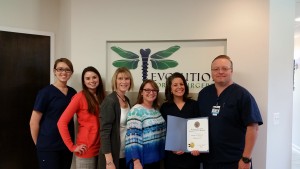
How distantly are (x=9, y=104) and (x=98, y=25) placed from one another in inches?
53.5

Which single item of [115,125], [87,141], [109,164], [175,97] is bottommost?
[109,164]

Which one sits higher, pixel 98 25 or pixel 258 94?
pixel 98 25

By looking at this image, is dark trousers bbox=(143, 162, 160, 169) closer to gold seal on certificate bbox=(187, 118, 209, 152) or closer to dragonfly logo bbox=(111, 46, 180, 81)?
gold seal on certificate bbox=(187, 118, 209, 152)

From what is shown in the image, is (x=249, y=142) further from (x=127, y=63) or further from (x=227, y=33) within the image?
(x=127, y=63)

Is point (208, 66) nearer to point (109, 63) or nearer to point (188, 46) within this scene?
point (188, 46)

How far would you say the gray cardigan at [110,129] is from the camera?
179 centimetres

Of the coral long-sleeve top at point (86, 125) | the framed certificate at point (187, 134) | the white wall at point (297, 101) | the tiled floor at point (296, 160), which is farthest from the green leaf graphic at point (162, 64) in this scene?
the white wall at point (297, 101)

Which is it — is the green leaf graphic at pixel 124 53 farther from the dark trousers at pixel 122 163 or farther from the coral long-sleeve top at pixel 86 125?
the dark trousers at pixel 122 163

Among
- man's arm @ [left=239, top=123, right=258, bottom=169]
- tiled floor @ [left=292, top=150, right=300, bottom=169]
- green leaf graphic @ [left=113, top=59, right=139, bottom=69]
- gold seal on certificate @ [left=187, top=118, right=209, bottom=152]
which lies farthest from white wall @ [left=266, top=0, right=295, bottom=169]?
tiled floor @ [left=292, top=150, right=300, bottom=169]

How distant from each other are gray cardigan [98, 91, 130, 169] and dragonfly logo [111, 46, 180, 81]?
0.69 m

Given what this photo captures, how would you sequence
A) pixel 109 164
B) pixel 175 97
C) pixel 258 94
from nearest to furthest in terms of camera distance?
pixel 109 164 → pixel 175 97 → pixel 258 94

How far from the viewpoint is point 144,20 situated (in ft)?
7.80

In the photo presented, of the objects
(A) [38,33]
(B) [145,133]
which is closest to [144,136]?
(B) [145,133]

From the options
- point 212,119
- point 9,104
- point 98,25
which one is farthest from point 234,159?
point 9,104
